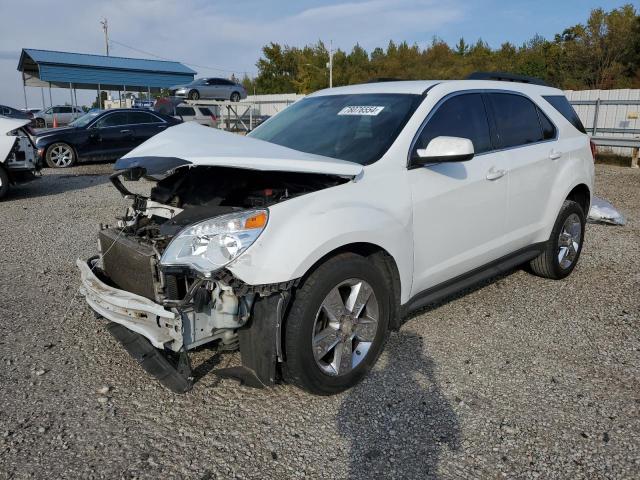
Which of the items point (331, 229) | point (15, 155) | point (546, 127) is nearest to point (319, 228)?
point (331, 229)

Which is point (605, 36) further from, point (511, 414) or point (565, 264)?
point (511, 414)

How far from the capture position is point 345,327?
10.6 feet

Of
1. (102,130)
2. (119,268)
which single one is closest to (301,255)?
(119,268)

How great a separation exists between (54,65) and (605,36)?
1493 inches

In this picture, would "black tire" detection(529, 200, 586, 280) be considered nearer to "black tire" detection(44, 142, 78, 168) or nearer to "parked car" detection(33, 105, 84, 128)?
"black tire" detection(44, 142, 78, 168)

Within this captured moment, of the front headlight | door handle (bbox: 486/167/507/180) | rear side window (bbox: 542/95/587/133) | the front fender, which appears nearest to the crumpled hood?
the front fender

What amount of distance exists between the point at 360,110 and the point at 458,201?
973 mm

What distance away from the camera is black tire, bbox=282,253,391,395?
2.97 m

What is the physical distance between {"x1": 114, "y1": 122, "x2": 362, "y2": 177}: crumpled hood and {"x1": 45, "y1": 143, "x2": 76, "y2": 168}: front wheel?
11.8 meters

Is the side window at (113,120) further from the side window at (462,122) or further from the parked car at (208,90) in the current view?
the parked car at (208,90)

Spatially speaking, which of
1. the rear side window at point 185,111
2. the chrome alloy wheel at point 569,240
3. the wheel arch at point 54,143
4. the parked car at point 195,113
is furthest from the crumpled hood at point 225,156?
the rear side window at point 185,111

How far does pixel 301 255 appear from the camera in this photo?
2.89 m

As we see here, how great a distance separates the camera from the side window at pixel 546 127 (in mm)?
4886

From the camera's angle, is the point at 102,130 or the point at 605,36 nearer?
the point at 102,130
